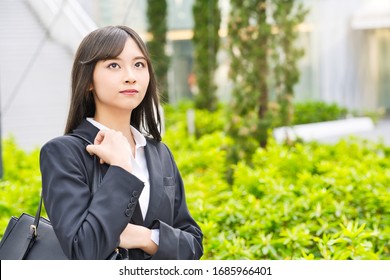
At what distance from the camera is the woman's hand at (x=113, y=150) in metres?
1.78

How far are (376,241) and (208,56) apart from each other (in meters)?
11.4

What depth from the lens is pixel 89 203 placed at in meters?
1.75

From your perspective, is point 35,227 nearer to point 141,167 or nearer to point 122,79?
point 141,167

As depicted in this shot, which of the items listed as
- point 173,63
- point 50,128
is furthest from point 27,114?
point 173,63

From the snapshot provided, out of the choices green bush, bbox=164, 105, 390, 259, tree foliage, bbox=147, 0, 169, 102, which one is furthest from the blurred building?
green bush, bbox=164, 105, 390, 259

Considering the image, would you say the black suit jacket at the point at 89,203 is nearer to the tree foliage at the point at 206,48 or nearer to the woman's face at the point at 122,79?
the woman's face at the point at 122,79

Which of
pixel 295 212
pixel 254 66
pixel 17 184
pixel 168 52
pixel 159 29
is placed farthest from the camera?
pixel 168 52

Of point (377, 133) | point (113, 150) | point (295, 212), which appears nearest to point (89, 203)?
point (113, 150)

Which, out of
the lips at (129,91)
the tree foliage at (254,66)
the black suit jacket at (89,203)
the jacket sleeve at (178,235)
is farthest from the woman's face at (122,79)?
the tree foliage at (254,66)

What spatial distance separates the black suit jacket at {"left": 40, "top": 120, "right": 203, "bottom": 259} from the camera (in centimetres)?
171

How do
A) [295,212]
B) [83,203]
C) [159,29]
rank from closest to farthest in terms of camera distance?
[83,203] → [295,212] → [159,29]

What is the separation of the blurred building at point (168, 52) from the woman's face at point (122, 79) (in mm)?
5149

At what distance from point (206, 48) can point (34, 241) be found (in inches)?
519

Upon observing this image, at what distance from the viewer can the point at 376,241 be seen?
3.53m
